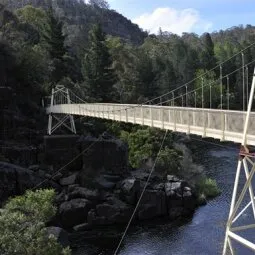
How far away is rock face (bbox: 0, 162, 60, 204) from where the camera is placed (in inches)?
1394

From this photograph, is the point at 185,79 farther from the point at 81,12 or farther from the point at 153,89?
the point at 81,12

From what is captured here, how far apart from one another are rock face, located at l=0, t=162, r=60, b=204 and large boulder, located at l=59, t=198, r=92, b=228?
10.2ft

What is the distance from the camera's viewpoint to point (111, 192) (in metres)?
37.8

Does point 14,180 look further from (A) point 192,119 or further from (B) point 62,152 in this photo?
(A) point 192,119

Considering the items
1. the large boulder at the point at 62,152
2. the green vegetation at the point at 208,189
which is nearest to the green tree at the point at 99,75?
the large boulder at the point at 62,152

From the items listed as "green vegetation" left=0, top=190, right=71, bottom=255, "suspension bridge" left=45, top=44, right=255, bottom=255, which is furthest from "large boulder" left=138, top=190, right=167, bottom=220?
"green vegetation" left=0, top=190, right=71, bottom=255

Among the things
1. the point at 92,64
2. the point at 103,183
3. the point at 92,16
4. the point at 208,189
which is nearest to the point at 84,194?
the point at 103,183

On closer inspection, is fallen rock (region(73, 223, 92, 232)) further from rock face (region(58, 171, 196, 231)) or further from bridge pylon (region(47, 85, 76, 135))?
bridge pylon (region(47, 85, 76, 135))

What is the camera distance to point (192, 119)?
20.5 meters

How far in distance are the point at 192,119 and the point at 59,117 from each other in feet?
101

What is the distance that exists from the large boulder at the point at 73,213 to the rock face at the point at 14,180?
10.2 feet

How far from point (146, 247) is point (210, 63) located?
58.8 m

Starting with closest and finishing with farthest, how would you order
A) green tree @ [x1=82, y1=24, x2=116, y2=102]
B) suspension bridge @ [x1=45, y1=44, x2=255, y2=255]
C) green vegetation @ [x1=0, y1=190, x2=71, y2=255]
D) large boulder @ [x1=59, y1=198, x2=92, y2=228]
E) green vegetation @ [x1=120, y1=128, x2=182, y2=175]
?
suspension bridge @ [x1=45, y1=44, x2=255, y2=255]
green vegetation @ [x1=0, y1=190, x2=71, y2=255]
large boulder @ [x1=59, y1=198, x2=92, y2=228]
green vegetation @ [x1=120, y1=128, x2=182, y2=175]
green tree @ [x1=82, y1=24, x2=116, y2=102]

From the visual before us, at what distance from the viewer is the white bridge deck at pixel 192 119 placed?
1638cm
